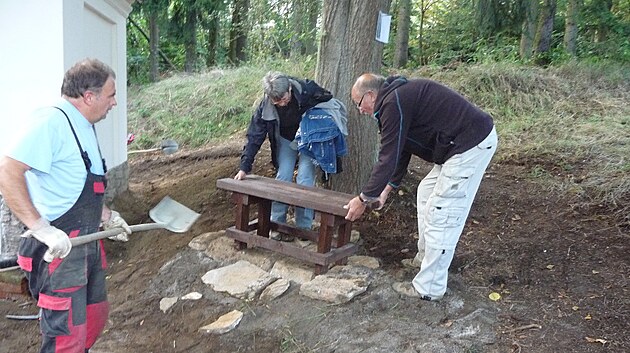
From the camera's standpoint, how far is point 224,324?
146 inches

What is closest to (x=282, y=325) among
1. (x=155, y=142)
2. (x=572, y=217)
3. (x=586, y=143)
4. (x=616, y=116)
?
(x=572, y=217)

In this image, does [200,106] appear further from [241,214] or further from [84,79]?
[84,79]

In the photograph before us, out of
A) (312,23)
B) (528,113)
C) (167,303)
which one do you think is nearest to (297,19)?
(312,23)

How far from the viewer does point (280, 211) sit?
193 inches

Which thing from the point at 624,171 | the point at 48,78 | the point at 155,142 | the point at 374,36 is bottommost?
the point at 155,142

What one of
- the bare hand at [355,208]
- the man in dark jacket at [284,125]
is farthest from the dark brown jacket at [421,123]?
the man in dark jacket at [284,125]

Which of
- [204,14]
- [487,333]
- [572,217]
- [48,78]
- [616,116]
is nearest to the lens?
[487,333]

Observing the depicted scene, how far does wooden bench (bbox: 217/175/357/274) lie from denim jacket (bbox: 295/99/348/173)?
0.94 ft

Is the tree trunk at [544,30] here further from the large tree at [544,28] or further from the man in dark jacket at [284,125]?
the man in dark jacket at [284,125]

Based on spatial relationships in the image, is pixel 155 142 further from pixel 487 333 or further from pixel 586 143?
pixel 487 333

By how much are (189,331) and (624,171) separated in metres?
4.87

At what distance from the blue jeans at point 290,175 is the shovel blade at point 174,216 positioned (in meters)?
1.45

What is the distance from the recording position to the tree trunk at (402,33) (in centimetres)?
1216

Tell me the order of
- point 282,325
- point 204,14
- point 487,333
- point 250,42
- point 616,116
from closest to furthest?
1. point 487,333
2. point 282,325
3. point 616,116
4. point 204,14
5. point 250,42
